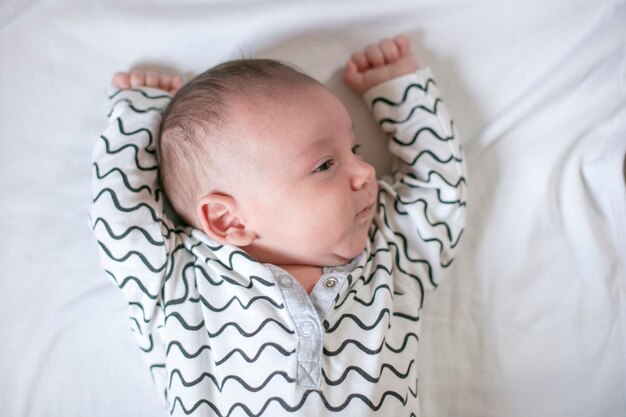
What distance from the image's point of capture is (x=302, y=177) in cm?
113

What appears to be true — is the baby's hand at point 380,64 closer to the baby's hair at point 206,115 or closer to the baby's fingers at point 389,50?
the baby's fingers at point 389,50

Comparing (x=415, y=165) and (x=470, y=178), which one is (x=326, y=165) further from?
(x=470, y=178)

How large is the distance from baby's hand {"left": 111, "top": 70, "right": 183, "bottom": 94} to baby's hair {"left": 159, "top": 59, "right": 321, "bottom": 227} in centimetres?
16

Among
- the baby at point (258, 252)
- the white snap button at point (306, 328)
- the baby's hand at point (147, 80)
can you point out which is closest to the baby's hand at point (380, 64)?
the baby at point (258, 252)

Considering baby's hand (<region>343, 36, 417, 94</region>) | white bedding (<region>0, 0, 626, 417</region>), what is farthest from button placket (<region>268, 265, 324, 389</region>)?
baby's hand (<region>343, 36, 417, 94</region>)

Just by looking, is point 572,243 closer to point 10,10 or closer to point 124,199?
point 124,199

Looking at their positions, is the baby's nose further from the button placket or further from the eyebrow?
the button placket

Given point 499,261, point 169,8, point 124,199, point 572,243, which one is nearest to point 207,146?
point 124,199

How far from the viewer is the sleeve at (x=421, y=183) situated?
1.28 m

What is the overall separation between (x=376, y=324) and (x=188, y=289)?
37cm

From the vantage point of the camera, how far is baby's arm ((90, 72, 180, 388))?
1.16 metres

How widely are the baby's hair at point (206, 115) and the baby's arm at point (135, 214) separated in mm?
54

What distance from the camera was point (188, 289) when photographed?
1.20 metres

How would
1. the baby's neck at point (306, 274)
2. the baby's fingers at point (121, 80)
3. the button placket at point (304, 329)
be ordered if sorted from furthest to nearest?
the baby's fingers at point (121, 80) → the baby's neck at point (306, 274) → the button placket at point (304, 329)
